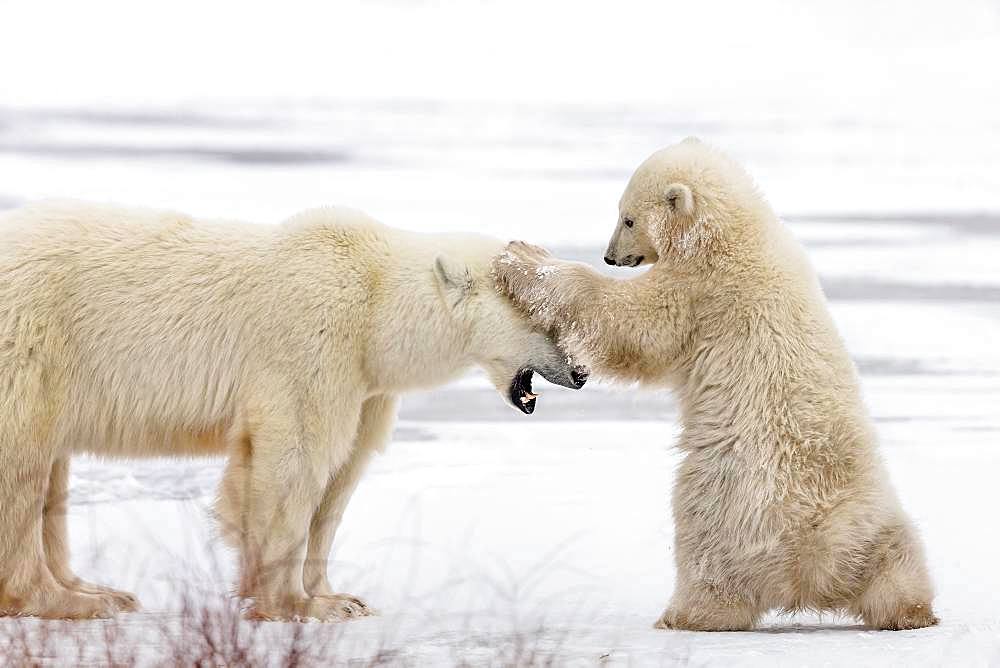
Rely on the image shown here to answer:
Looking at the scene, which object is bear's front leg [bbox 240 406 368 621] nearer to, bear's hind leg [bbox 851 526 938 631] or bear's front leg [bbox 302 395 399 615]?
bear's front leg [bbox 302 395 399 615]

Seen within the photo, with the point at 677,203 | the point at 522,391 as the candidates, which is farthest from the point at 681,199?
the point at 522,391

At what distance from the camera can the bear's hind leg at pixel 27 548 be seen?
4.88m

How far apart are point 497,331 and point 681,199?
0.82m

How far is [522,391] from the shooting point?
215 inches

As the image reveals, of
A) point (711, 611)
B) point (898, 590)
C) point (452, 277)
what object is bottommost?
point (711, 611)

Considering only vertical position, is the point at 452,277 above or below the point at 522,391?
above

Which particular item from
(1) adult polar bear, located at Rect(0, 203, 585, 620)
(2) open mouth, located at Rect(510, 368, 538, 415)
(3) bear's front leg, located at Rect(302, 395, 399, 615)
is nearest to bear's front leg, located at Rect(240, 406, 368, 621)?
(1) adult polar bear, located at Rect(0, 203, 585, 620)

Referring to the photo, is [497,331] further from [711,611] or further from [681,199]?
[711,611]

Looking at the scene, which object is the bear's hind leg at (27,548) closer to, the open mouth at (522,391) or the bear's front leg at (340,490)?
the bear's front leg at (340,490)

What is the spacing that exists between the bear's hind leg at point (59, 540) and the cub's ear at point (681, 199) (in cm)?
233

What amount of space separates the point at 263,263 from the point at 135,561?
1450mm

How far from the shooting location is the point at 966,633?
439 centimetres

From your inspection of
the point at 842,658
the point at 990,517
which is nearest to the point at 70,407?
the point at 842,658

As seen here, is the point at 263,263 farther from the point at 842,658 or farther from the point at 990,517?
the point at 990,517
